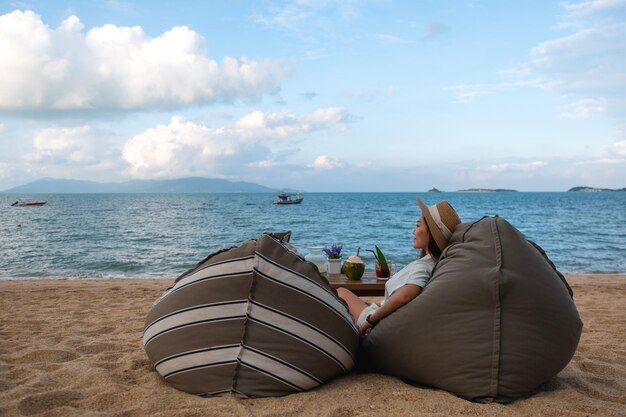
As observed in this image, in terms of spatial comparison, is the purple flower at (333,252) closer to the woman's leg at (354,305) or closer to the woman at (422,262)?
the woman's leg at (354,305)

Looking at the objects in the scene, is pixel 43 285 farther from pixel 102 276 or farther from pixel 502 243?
pixel 502 243

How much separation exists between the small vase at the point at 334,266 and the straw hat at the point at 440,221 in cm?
156

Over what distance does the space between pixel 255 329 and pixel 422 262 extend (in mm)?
1230

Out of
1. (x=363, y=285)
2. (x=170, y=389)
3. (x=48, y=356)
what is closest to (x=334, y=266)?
(x=363, y=285)

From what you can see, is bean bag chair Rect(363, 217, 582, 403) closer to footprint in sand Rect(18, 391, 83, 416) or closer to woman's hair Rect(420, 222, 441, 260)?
woman's hair Rect(420, 222, 441, 260)

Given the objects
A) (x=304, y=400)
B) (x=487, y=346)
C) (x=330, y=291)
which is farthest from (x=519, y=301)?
(x=304, y=400)

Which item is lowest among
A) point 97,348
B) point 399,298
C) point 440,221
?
point 97,348

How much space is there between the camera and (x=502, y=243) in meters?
2.80

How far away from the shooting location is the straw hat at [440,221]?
329 cm

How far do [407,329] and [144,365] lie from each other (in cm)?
177

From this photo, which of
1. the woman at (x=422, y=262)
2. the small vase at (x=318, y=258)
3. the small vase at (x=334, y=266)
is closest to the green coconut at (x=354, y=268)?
the small vase at (x=334, y=266)

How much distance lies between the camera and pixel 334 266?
15.6 feet

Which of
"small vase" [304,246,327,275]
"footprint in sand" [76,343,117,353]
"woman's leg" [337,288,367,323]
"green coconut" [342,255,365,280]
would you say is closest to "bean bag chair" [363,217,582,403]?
"woman's leg" [337,288,367,323]

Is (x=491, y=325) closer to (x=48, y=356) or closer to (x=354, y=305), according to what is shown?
(x=354, y=305)
